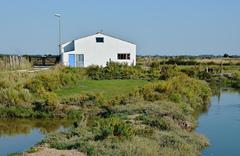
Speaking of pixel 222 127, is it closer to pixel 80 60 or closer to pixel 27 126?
pixel 27 126

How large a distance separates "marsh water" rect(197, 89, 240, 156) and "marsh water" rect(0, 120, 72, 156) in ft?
25.5

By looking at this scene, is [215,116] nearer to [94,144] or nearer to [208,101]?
[208,101]

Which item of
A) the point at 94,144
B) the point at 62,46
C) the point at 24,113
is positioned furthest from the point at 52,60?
the point at 94,144

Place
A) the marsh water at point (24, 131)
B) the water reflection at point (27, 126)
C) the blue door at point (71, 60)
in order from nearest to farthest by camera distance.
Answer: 1. the marsh water at point (24, 131)
2. the water reflection at point (27, 126)
3. the blue door at point (71, 60)

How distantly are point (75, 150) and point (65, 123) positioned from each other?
37.2 feet

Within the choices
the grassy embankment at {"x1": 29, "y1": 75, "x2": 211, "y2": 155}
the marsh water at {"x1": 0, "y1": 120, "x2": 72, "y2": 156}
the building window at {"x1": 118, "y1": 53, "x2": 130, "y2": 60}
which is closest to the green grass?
the grassy embankment at {"x1": 29, "y1": 75, "x2": 211, "y2": 155}

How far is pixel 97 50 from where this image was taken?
56844mm

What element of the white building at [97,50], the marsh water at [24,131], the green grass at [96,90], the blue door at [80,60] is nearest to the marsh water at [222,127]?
the green grass at [96,90]

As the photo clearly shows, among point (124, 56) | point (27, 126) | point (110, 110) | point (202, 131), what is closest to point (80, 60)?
point (124, 56)

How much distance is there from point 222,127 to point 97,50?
30982mm

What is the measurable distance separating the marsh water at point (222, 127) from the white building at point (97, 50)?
55.3 ft

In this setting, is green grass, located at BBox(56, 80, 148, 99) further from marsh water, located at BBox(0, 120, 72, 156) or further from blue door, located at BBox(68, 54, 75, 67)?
blue door, located at BBox(68, 54, 75, 67)

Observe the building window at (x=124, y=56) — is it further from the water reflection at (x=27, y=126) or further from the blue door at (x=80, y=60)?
the water reflection at (x=27, y=126)

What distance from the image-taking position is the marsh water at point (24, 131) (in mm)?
21859
